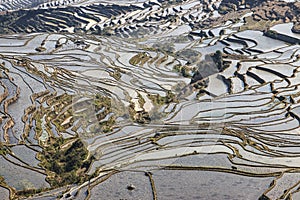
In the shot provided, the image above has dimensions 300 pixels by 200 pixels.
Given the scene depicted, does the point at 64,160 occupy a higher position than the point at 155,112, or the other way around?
the point at 64,160

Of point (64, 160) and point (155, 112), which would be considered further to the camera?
point (155, 112)

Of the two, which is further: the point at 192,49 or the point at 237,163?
the point at 192,49

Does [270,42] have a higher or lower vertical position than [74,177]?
lower

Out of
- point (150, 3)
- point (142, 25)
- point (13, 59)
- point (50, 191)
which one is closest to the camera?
point (50, 191)

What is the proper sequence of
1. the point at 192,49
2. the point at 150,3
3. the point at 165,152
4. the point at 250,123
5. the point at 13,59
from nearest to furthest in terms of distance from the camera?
the point at 165,152 < the point at 250,123 < the point at 13,59 < the point at 192,49 < the point at 150,3

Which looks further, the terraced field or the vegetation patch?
the vegetation patch

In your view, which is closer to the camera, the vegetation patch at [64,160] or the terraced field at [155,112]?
the terraced field at [155,112]

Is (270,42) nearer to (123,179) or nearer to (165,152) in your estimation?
(165,152)

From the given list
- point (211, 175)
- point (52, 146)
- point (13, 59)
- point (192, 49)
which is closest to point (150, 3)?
point (192, 49)
